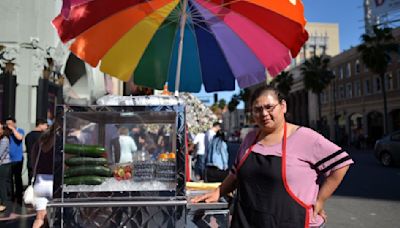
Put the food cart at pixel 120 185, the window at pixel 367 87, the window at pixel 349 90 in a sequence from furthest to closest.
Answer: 1. the window at pixel 349 90
2. the window at pixel 367 87
3. the food cart at pixel 120 185

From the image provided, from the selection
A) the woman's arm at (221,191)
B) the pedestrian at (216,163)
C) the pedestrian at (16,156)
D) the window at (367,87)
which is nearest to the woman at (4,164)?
the pedestrian at (16,156)

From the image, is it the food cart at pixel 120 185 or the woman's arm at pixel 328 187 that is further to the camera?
the food cart at pixel 120 185

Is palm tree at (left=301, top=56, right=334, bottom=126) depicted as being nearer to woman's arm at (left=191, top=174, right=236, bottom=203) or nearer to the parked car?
the parked car

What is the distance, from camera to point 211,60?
4.59 m

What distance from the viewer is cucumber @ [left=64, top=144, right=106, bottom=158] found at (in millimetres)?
2852

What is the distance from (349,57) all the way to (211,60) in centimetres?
4962

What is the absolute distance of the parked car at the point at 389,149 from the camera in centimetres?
1633

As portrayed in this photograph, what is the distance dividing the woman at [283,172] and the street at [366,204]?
4.75m

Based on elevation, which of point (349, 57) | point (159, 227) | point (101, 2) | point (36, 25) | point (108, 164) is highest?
point (349, 57)

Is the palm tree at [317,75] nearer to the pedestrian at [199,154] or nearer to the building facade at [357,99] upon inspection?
the building facade at [357,99]

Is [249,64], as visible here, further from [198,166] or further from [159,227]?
[198,166]

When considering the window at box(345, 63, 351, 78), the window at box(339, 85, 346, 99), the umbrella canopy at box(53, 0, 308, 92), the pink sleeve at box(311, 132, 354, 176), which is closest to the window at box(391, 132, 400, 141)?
the umbrella canopy at box(53, 0, 308, 92)

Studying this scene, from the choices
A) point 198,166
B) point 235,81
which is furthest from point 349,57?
point 235,81

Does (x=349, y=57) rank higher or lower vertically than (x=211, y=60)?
higher
